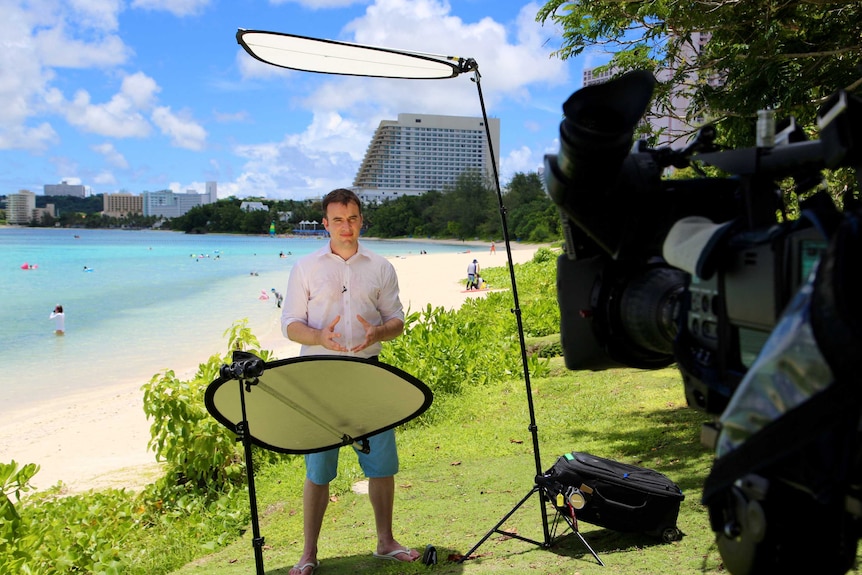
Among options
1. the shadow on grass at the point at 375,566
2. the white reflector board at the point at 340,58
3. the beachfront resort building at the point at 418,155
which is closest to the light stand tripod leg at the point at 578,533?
the shadow on grass at the point at 375,566

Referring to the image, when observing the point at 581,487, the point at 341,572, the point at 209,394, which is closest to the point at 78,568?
the point at 341,572

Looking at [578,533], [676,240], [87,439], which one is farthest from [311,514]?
[87,439]

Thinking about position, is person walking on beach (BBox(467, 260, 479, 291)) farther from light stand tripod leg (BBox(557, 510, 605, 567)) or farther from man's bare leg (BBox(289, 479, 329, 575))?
man's bare leg (BBox(289, 479, 329, 575))

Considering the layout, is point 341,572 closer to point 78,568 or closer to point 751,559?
point 78,568

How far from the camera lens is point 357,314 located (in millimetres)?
3729

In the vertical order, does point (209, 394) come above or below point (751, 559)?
below

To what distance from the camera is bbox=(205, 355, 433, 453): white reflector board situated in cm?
308

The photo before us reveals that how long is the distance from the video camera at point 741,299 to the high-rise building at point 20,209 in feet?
645

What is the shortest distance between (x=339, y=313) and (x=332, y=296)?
0.29 ft

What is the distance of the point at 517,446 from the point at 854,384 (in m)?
5.38

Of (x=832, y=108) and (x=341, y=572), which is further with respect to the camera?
(x=341, y=572)

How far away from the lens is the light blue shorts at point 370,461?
12.1ft

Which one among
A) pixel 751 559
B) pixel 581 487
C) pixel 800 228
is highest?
pixel 800 228

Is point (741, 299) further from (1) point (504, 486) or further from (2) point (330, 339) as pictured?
(1) point (504, 486)
